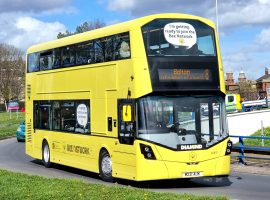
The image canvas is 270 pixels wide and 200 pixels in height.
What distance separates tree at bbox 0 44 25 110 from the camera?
97.6m

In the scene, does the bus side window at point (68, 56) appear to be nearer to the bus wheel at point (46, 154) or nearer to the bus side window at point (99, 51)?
the bus side window at point (99, 51)

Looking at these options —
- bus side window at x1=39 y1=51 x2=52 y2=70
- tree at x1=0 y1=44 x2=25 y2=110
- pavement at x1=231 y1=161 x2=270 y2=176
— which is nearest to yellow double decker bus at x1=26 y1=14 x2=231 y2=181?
bus side window at x1=39 y1=51 x2=52 y2=70

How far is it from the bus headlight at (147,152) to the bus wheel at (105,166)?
1928mm

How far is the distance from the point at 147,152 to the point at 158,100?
130 centimetres

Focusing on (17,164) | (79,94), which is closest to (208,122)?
(79,94)

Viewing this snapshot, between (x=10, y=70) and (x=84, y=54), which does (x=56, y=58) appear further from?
(x=10, y=70)

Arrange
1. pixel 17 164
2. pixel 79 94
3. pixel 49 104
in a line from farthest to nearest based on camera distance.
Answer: pixel 17 164 → pixel 49 104 → pixel 79 94

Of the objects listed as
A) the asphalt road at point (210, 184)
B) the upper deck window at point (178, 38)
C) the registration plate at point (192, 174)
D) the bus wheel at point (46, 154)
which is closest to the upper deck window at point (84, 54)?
the upper deck window at point (178, 38)

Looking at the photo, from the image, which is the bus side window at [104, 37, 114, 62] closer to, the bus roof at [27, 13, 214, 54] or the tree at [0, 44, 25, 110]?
the bus roof at [27, 13, 214, 54]

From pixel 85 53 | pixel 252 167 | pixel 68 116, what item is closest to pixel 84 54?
pixel 85 53

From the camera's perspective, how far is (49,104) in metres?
19.7

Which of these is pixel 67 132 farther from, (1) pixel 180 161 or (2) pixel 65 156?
(1) pixel 180 161

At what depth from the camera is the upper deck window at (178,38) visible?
548 inches

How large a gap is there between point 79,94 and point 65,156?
2.48 m
